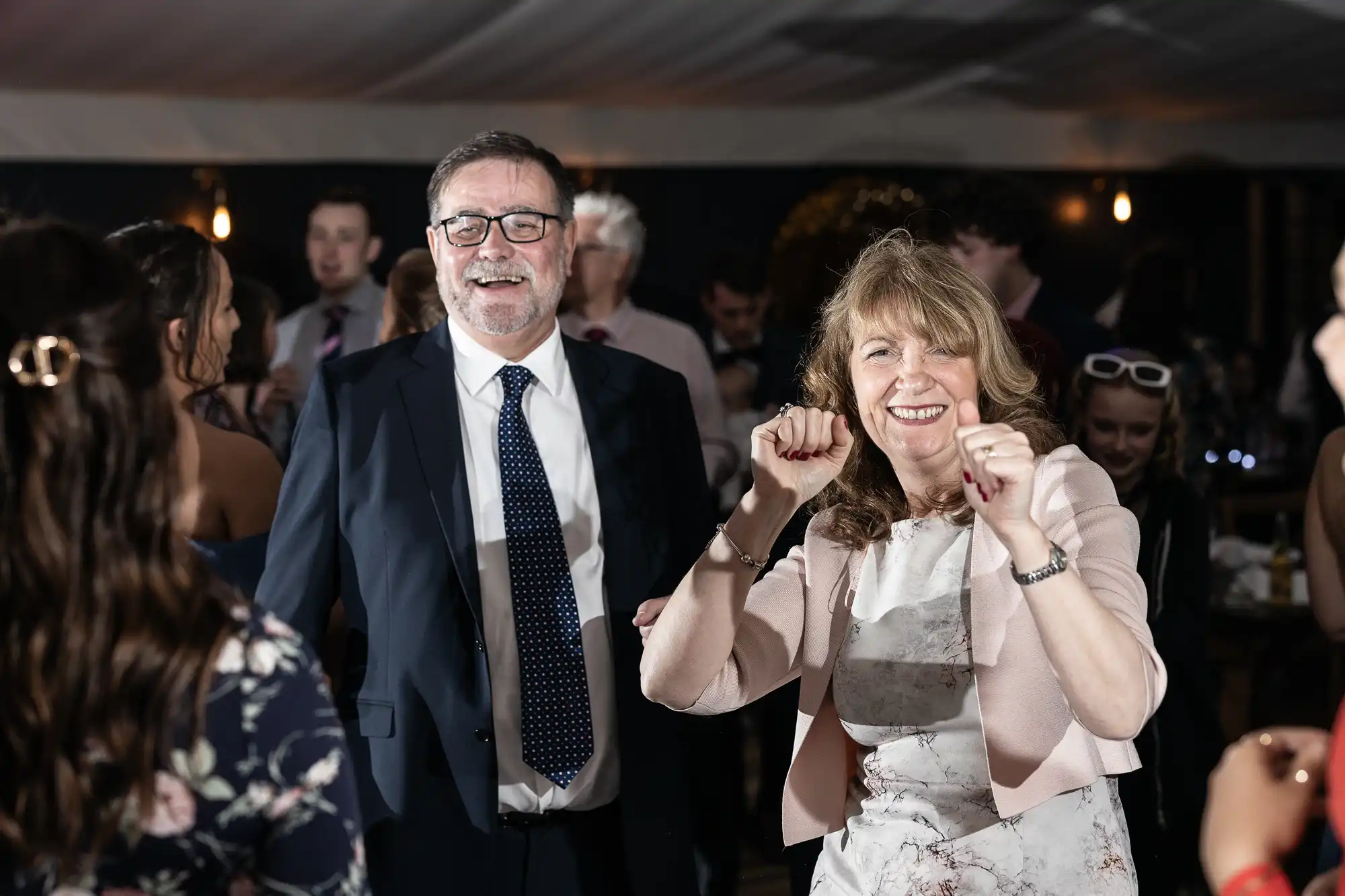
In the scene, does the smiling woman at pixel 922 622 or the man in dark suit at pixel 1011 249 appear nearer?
the smiling woman at pixel 922 622

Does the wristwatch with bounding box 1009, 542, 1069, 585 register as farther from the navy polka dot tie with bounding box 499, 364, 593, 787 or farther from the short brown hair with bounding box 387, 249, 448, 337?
the short brown hair with bounding box 387, 249, 448, 337

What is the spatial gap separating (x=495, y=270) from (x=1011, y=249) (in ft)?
6.10

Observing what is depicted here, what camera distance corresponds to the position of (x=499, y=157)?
2475 millimetres

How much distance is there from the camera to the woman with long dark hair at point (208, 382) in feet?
8.36

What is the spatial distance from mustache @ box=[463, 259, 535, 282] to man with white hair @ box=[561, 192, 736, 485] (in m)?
2.18

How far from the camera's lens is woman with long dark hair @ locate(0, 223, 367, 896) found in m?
1.17

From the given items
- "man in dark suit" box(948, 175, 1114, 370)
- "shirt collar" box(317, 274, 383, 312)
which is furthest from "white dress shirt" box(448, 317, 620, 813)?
"shirt collar" box(317, 274, 383, 312)

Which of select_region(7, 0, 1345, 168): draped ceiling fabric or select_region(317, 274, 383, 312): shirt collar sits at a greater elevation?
select_region(7, 0, 1345, 168): draped ceiling fabric

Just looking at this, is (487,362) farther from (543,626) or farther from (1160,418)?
(1160,418)

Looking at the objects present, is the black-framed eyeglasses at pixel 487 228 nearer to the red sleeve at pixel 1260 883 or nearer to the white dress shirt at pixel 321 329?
the red sleeve at pixel 1260 883

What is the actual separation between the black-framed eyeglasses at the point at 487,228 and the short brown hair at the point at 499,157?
0.06 m

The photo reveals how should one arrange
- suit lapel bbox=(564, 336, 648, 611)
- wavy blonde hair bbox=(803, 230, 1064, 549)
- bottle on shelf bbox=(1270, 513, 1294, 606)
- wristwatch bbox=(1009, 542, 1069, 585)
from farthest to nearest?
bottle on shelf bbox=(1270, 513, 1294, 606) → suit lapel bbox=(564, 336, 648, 611) → wavy blonde hair bbox=(803, 230, 1064, 549) → wristwatch bbox=(1009, 542, 1069, 585)

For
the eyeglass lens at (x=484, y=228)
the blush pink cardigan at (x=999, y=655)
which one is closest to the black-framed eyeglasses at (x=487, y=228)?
the eyeglass lens at (x=484, y=228)

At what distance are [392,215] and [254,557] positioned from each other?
5.62m
